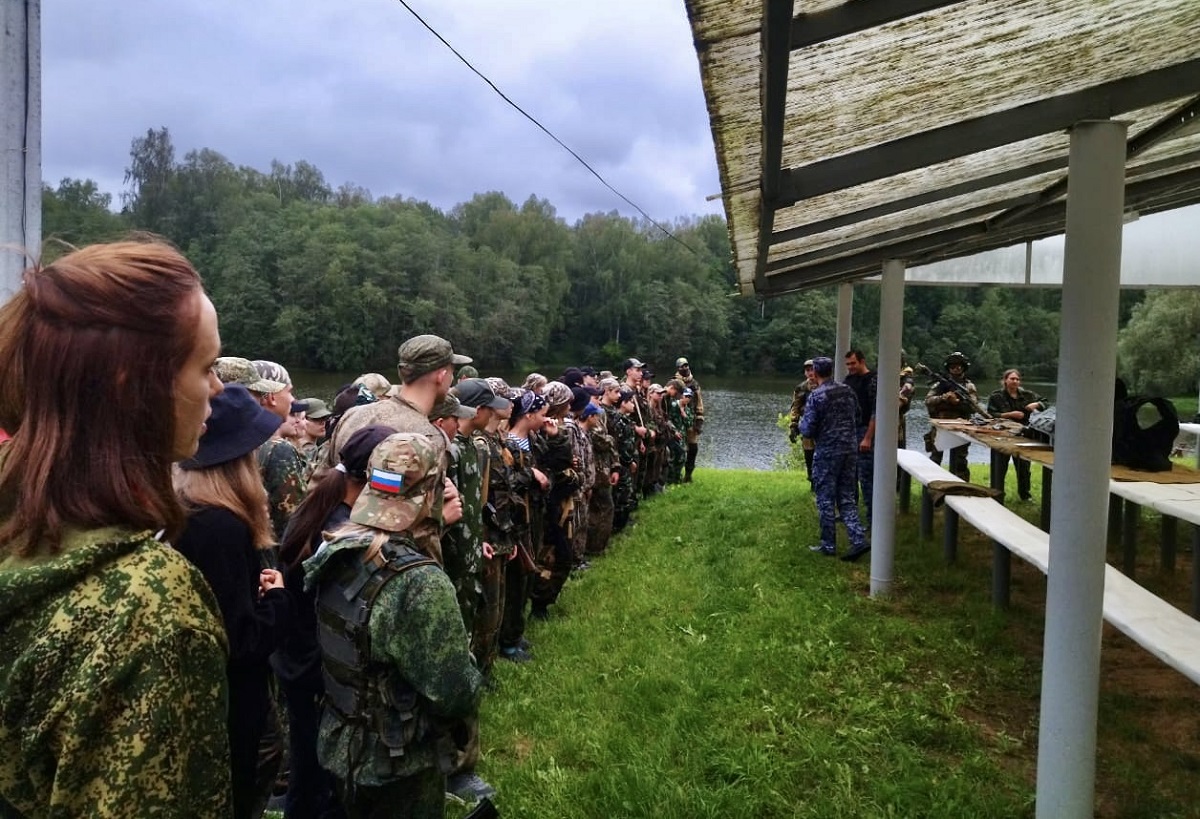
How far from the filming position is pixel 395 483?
94.5 inches

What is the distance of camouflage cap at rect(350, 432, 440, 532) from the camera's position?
2.40 m

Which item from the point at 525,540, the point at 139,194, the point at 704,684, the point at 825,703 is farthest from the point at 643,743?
the point at 139,194

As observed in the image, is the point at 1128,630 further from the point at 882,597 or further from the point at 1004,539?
the point at 882,597

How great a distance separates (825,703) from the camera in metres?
4.48

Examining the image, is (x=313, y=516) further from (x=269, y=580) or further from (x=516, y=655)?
(x=516, y=655)

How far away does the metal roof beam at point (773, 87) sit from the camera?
1673 millimetres

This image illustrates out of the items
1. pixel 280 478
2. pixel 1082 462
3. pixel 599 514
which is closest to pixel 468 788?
pixel 280 478

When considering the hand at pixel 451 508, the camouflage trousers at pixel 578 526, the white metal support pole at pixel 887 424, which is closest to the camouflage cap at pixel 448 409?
the hand at pixel 451 508

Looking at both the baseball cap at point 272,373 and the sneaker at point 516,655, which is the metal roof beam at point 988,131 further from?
the sneaker at point 516,655

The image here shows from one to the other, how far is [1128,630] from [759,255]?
110 inches

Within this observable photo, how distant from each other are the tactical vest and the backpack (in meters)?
5.58

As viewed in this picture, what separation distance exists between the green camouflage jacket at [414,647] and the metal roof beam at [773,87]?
1.62m

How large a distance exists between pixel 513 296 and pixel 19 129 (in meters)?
48.4

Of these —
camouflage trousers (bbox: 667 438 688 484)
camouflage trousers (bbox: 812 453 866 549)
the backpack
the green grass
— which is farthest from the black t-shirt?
camouflage trousers (bbox: 667 438 688 484)
